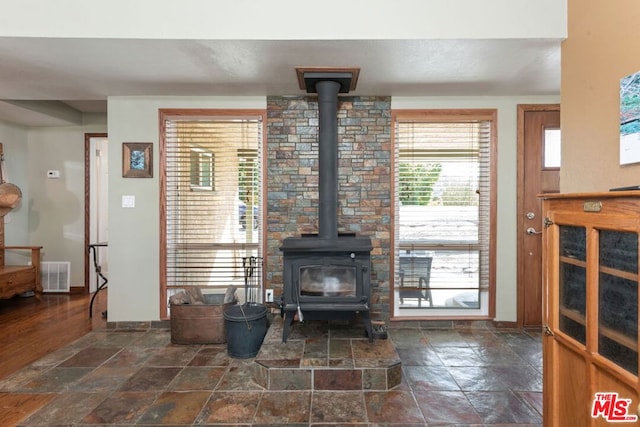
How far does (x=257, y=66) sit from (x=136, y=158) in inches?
61.5

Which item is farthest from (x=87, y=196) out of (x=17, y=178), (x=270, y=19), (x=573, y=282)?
(x=573, y=282)

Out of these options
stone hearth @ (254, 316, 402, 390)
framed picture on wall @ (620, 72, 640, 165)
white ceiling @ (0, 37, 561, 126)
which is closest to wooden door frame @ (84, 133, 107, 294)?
white ceiling @ (0, 37, 561, 126)

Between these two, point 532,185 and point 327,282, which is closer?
point 327,282

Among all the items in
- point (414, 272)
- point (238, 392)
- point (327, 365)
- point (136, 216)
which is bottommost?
point (238, 392)

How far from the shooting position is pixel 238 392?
2.19 meters

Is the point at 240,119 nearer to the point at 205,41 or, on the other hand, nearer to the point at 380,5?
the point at 205,41

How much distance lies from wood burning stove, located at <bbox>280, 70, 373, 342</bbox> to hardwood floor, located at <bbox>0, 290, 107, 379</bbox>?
6.79ft

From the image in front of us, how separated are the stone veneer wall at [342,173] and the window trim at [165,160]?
60mm

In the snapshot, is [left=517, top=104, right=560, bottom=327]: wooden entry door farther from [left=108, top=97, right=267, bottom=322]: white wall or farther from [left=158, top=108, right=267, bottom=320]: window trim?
[left=108, top=97, right=267, bottom=322]: white wall

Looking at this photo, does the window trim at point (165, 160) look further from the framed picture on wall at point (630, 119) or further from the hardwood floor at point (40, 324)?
the framed picture on wall at point (630, 119)

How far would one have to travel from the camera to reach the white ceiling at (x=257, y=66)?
2170 mm

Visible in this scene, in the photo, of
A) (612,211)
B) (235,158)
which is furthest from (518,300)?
(235,158)

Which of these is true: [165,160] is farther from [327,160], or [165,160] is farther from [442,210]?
[442,210]

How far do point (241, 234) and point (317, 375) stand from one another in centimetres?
158
